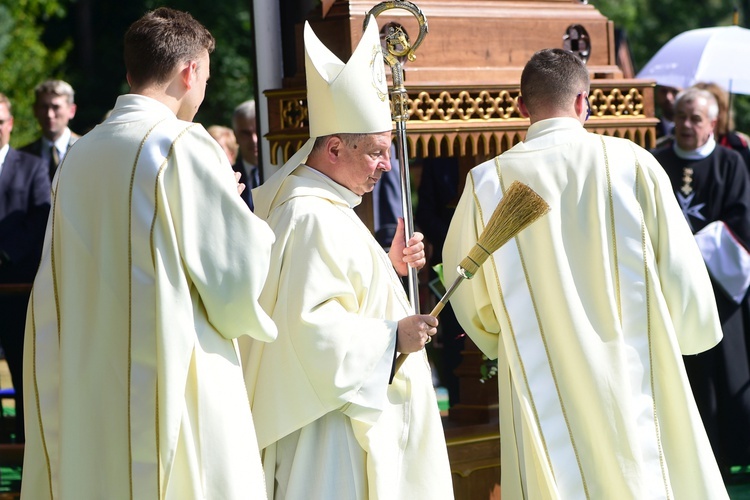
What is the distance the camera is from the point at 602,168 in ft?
15.6

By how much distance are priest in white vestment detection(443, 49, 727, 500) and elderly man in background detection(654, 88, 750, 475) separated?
8.38 feet

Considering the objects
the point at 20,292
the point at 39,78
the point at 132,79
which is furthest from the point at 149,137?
the point at 39,78

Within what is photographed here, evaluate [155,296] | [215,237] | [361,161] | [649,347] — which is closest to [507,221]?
[361,161]

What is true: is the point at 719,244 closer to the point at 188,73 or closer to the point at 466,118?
the point at 466,118

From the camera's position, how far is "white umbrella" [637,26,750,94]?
9.07 m

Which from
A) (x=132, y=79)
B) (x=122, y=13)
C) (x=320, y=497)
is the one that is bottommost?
(x=320, y=497)

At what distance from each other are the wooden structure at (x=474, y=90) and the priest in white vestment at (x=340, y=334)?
715mm

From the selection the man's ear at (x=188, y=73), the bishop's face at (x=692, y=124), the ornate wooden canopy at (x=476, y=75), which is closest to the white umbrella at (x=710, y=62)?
the bishop's face at (x=692, y=124)

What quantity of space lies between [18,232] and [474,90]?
9.75 ft

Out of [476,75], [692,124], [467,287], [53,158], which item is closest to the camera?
[467,287]

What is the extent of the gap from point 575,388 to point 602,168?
0.78m

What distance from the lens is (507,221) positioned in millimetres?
4348

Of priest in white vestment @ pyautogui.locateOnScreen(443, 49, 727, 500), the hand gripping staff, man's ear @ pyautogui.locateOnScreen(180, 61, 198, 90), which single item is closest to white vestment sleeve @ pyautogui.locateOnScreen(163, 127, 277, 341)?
man's ear @ pyautogui.locateOnScreen(180, 61, 198, 90)

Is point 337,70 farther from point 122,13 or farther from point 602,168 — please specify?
point 122,13
